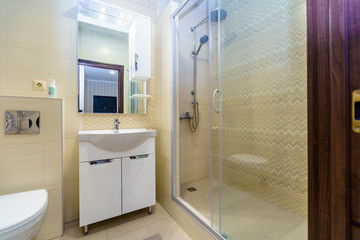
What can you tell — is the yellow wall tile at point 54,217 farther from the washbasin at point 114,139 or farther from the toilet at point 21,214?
the washbasin at point 114,139

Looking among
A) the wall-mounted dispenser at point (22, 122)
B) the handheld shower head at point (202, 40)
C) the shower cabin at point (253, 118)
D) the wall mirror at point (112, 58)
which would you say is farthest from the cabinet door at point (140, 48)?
the wall-mounted dispenser at point (22, 122)

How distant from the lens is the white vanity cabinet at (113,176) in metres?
1.29

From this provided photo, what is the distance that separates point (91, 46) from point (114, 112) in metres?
0.69

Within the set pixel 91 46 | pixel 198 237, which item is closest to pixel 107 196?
pixel 198 237

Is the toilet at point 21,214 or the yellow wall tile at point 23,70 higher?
the yellow wall tile at point 23,70

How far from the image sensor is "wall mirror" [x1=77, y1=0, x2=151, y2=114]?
1603 millimetres

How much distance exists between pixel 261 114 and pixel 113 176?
4.83 ft

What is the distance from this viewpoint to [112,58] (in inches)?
68.2

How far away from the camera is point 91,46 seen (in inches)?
64.3

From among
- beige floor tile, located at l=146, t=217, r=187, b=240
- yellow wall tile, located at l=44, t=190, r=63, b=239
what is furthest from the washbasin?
beige floor tile, located at l=146, t=217, r=187, b=240

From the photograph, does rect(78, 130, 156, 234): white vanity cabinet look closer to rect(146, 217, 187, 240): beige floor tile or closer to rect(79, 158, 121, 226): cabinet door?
rect(79, 158, 121, 226): cabinet door

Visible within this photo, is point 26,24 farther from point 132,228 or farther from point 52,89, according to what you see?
point 132,228

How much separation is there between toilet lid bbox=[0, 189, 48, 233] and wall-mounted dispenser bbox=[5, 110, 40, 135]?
1.46ft

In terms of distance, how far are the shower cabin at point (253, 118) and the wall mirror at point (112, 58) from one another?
421 mm
